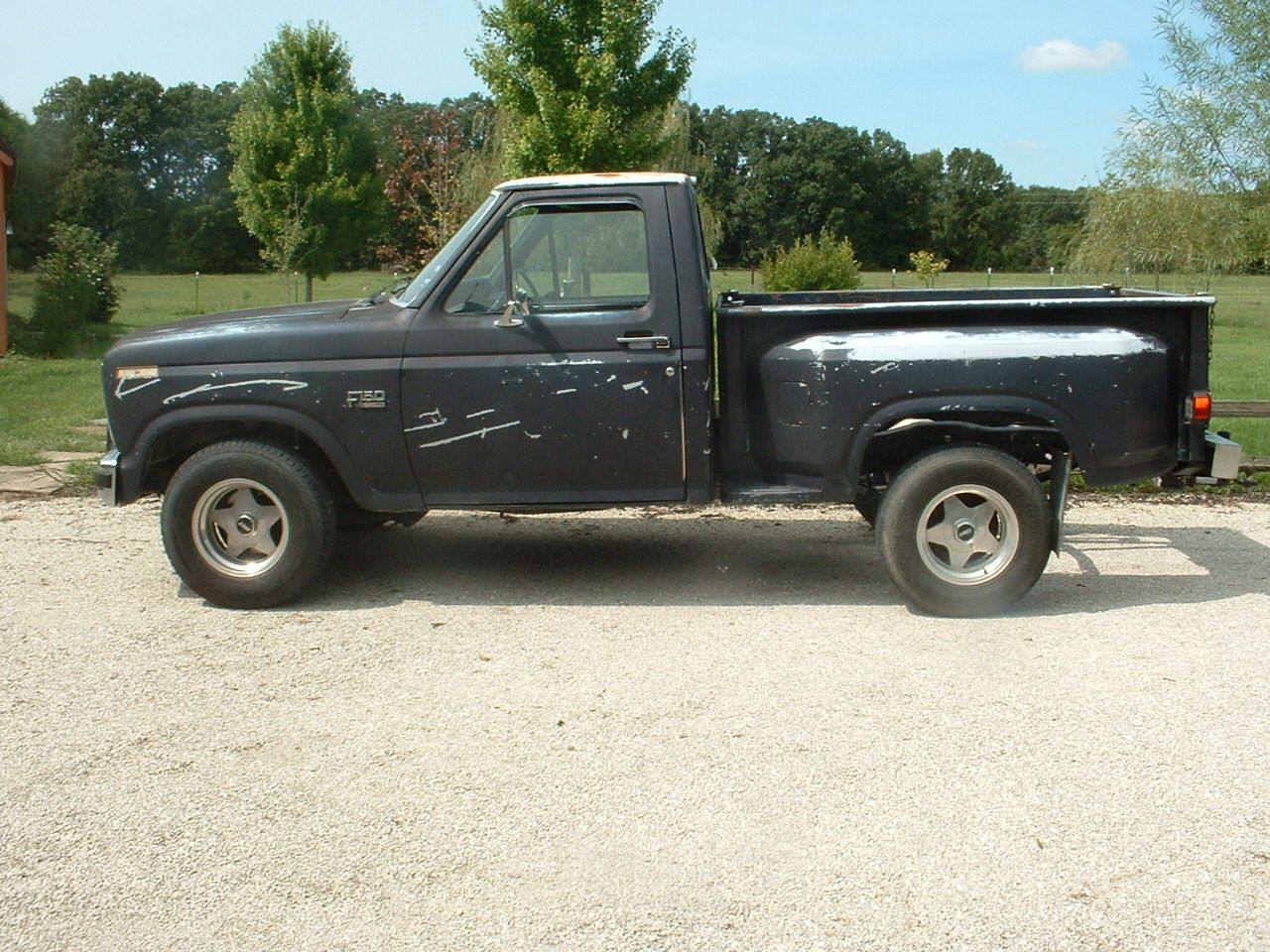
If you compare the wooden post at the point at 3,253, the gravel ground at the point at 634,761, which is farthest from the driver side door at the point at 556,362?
the wooden post at the point at 3,253

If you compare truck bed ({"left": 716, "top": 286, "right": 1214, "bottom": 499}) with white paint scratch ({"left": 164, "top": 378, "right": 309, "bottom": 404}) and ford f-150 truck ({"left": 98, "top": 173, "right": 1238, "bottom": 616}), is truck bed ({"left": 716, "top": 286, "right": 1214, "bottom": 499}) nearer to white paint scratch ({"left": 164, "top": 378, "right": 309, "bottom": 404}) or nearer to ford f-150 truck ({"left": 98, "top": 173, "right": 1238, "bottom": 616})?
ford f-150 truck ({"left": 98, "top": 173, "right": 1238, "bottom": 616})

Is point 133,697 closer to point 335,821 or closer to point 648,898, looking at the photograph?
point 335,821

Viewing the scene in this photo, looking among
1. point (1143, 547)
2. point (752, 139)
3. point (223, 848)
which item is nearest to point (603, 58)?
point (1143, 547)

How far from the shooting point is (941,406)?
5.97m

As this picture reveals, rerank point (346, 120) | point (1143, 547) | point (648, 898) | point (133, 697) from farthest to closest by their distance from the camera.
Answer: point (346, 120), point (1143, 547), point (133, 697), point (648, 898)

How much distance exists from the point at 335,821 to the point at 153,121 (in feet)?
250

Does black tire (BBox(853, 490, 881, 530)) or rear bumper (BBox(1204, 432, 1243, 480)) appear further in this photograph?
black tire (BBox(853, 490, 881, 530))

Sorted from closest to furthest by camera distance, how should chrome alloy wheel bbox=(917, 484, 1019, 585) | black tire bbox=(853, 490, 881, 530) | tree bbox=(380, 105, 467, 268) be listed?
chrome alloy wheel bbox=(917, 484, 1019, 585), black tire bbox=(853, 490, 881, 530), tree bbox=(380, 105, 467, 268)

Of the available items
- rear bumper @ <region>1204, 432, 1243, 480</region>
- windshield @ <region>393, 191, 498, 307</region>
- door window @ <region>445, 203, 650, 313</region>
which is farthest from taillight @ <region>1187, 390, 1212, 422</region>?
windshield @ <region>393, 191, 498, 307</region>

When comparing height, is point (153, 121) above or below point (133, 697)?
above

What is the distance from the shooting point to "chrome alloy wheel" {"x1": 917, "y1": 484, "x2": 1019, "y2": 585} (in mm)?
6047

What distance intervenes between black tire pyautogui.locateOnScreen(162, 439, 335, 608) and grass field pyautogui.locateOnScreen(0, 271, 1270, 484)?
2673 mm

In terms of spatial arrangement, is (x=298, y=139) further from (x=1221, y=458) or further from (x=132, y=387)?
(x=1221, y=458)

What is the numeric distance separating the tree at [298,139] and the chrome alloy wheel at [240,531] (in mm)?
25160
